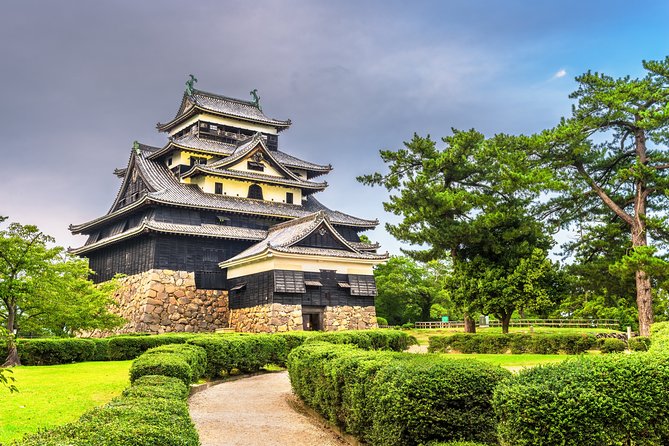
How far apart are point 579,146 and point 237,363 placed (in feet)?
71.3

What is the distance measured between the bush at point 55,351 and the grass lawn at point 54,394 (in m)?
1.09

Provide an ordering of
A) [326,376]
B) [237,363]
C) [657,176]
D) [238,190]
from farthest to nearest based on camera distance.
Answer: [238,190] → [657,176] → [237,363] → [326,376]

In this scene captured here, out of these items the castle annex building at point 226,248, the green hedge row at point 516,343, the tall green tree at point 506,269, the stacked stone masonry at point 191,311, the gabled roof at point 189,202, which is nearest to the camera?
the green hedge row at point 516,343

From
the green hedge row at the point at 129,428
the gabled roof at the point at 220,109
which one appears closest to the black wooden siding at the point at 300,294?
the gabled roof at the point at 220,109

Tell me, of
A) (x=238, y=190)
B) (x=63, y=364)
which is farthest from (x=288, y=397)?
A: (x=238, y=190)

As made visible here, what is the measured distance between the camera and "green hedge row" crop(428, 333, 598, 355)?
23672mm

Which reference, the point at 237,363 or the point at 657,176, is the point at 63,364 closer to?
the point at 237,363

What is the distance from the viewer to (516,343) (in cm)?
2520

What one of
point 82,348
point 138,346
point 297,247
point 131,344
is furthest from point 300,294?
point 82,348

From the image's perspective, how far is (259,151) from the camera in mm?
43375

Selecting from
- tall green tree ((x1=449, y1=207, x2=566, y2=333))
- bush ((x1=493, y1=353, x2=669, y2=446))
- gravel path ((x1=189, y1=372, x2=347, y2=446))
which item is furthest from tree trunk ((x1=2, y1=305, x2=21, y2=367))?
tall green tree ((x1=449, y1=207, x2=566, y2=333))

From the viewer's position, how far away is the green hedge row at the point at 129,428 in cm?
466

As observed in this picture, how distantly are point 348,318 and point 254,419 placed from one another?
2304cm

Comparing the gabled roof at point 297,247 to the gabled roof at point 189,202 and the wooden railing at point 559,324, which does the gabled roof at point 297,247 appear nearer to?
the gabled roof at point 189,202
